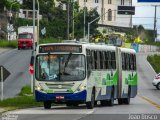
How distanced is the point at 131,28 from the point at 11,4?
7336cm

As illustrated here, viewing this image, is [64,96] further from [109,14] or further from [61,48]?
[109,14]

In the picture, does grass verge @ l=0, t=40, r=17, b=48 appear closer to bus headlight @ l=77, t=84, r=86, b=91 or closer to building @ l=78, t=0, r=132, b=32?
building @ l=78, t=0, r=132, b=32

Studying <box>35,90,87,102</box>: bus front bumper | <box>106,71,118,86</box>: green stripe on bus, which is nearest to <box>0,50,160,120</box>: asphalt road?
<box>35,90,87,102</box>: bus front bumper

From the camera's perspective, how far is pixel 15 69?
7438 cm

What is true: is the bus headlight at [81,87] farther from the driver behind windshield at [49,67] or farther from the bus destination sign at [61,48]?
the bus destination sign at [61,48]

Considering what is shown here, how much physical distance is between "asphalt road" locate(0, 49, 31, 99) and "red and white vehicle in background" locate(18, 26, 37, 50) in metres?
1.77

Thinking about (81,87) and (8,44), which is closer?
(81,87)

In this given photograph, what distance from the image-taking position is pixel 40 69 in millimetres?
31578

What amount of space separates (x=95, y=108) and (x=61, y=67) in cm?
306

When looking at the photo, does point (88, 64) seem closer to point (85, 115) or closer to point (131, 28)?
point (85, 115)

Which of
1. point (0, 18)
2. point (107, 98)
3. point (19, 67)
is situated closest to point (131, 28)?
point (0, 18)

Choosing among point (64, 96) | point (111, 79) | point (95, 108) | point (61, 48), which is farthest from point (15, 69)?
point (64, 96)

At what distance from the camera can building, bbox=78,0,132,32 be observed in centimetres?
17750

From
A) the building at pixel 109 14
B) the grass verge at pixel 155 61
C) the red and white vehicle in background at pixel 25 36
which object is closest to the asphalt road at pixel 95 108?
the grass verge at pixel 155 61
